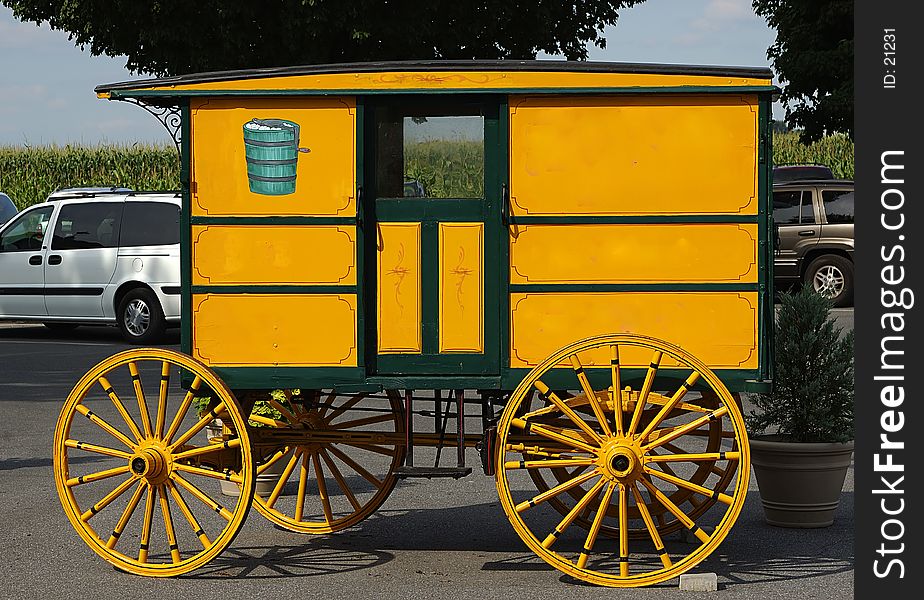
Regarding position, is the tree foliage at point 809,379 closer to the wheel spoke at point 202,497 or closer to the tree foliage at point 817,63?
the wheel spoke at point 202,497

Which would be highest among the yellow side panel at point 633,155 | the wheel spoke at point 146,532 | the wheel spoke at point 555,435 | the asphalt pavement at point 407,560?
the yellow side panel at point 633,155

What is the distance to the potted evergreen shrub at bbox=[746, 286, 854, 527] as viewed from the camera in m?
7.70

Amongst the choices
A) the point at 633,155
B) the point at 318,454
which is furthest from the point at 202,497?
the point at 633,155

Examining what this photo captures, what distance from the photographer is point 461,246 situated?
22.6 ft

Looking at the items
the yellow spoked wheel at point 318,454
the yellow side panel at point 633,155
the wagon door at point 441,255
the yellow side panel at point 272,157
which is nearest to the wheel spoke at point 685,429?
the wagon door at point 441,255

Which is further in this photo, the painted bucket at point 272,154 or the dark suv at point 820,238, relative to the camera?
the dark suv at point 820,238

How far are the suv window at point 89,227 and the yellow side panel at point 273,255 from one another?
38.3ft

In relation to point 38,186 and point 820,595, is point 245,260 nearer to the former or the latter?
point 820,595

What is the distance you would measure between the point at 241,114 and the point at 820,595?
3.52 metres

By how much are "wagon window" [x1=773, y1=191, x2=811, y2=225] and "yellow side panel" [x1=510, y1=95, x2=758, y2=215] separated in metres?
15.7

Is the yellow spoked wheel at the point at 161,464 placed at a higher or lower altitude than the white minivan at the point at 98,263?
lower

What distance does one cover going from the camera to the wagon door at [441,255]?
6.89 m

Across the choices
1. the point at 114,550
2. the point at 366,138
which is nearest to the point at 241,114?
the point at 366,138

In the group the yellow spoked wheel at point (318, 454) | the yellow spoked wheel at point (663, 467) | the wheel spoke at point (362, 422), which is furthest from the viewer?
the wheel spoke at point (362, 422)
